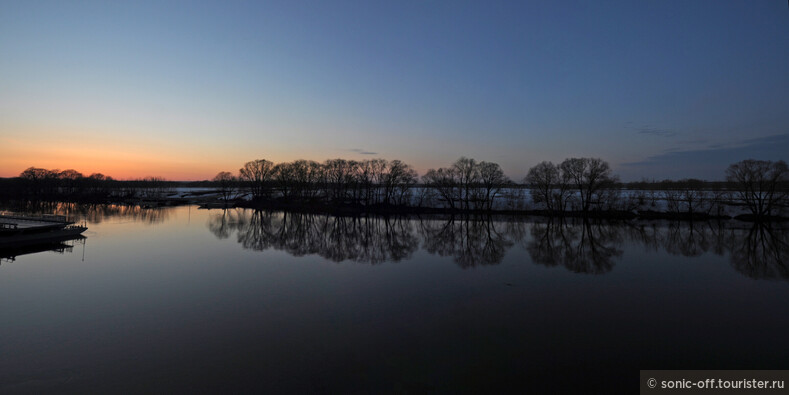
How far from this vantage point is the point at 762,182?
34250 mm

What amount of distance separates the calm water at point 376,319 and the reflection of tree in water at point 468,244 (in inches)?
16.7

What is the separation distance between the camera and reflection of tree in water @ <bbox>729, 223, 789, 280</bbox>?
46.3 ft

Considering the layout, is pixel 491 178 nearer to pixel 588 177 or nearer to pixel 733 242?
pixel 588 177

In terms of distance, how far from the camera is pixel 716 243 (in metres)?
21.2

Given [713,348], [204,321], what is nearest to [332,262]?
[204,321]

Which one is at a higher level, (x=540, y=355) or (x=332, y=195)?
(x=332, y=195)

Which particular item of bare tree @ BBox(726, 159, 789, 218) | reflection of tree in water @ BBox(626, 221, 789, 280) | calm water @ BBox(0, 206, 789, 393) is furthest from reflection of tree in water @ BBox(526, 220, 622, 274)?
bare tree @ BBox(726, 159, 789, 218)

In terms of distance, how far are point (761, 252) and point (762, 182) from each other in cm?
2472

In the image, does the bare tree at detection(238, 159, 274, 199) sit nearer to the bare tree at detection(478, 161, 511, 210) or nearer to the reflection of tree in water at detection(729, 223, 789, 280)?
the bare tree at detection(478, 161, 511, 210)

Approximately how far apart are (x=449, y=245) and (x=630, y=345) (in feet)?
44.5

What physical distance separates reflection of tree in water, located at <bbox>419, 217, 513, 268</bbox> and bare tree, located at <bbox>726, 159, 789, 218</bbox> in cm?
3049

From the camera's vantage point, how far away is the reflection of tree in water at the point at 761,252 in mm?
14112

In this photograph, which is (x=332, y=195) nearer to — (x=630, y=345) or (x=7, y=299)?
(x=7, y=299)

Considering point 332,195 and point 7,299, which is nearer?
point 7,299
